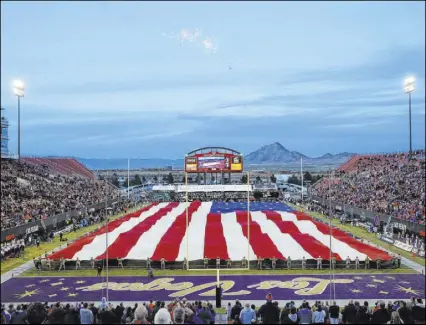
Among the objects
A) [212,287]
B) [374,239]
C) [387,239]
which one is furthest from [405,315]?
[374,239]

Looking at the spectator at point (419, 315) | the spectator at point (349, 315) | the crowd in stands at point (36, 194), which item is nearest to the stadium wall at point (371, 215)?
the spectator at point (419, 315)

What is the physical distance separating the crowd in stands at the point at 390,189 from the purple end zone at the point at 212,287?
485cm

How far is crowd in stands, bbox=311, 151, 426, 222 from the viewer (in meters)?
29.1

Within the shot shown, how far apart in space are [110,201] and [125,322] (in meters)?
50.0

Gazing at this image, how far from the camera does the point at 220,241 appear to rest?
99.5 ft

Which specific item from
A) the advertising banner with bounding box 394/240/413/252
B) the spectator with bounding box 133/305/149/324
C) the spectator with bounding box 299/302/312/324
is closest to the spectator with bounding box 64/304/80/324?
the spectator with bounding box 133/305/149/324

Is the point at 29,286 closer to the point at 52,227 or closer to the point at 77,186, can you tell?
the point at 52,227

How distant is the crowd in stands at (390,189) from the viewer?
2912cm

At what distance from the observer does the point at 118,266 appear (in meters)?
25.1

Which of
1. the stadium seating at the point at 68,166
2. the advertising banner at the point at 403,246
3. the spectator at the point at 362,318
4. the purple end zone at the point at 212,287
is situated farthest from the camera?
the stadium seating at the point at 68,166

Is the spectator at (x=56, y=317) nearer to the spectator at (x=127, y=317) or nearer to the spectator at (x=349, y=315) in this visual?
the spectator at (x=127, y=317)

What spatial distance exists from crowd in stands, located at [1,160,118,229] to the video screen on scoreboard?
16.7 m

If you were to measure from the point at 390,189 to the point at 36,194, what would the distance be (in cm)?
2806

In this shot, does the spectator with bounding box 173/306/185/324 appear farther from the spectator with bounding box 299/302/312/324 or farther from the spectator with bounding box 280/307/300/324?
the spectator with bounding box 299/302/312/324
